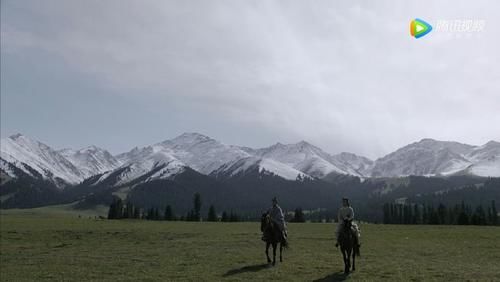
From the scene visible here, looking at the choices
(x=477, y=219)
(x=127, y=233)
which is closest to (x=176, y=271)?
(x=127, y=233)

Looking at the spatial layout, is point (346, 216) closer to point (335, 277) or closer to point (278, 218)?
point (335, 277)

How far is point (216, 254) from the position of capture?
41312mm

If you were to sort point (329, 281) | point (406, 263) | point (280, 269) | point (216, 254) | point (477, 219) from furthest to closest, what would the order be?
1. point (477, 219)
2. point (216, 254)
3. point (406, 263)
4. point (280, 269)
5. point (329, 281)

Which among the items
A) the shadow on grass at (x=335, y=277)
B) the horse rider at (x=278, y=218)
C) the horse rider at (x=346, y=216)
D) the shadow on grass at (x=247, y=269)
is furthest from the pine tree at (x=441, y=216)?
the shadow on grass at (x=335, y=277)

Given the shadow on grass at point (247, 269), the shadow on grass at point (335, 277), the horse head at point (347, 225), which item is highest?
the horse head at point (347, 225)

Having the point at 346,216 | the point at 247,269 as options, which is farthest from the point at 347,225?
the point at 247,269

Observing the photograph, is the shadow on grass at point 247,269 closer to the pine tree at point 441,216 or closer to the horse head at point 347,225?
the horse head at point 347,225

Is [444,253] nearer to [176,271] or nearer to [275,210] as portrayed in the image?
[275,210]

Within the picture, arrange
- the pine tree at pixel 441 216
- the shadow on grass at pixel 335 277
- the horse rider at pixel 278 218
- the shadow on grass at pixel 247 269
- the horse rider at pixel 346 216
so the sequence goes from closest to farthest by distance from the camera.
→ the shadow on grass at pixel 335 277 → the horse rider at pixel 346 216 → the shadow on grass at pixel 247 269 → the horse rider at pixel 278 218 → the pine tree at pixel 441 216

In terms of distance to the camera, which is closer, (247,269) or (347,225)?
(347,225)

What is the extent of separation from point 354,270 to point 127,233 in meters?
54.0

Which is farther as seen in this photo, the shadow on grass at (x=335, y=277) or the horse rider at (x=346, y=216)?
the horse rider at (x=346, y=216)

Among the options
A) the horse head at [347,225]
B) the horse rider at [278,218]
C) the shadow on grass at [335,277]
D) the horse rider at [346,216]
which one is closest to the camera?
the shadow on grass at [335,277]

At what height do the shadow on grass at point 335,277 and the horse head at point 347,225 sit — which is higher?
the horse head at point 347,225
